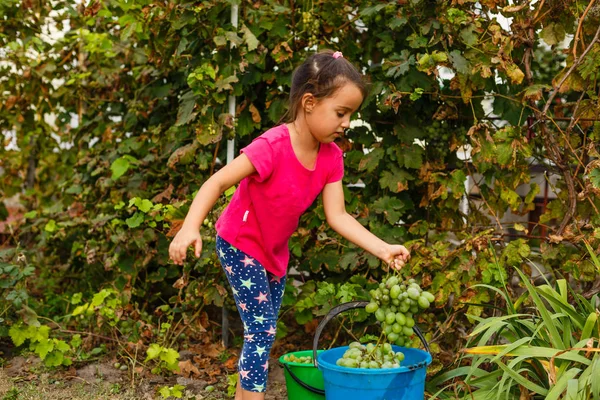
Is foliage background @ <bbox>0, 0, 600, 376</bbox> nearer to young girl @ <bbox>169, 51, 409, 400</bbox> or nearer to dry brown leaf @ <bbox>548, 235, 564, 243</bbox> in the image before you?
dry brown leaf @ <bbox>548, 235, 564, 243</bbox>

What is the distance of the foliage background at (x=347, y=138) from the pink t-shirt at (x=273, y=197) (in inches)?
24.5

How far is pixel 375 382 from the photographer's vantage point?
8.67 ft

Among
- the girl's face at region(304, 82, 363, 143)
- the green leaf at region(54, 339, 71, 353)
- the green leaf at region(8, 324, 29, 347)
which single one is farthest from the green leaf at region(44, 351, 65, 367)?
the girl's face at region(304, 82, 363, 143)

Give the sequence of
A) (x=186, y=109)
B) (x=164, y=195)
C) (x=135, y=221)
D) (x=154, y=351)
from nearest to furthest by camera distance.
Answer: (x=154, y=351) < (x=135, y=221) < (x=186, y=109) < (x=164, y=195)

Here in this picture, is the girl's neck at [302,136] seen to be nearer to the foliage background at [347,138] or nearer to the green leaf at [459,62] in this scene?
the foliage background at [347,138]

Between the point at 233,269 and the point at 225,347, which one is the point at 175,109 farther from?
the point at 233,269

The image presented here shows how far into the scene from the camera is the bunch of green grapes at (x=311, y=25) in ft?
12.8

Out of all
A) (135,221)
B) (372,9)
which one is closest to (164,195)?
(135,221)

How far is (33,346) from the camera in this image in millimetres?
3869

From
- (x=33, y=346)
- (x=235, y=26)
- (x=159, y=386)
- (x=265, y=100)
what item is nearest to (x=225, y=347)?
(x=159, y=386)

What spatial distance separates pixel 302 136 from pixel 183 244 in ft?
2.32

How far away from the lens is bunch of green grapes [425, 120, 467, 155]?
12.8 feet

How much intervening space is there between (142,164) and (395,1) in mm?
1755

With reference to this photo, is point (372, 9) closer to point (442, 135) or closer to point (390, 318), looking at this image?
point (442, 135)
